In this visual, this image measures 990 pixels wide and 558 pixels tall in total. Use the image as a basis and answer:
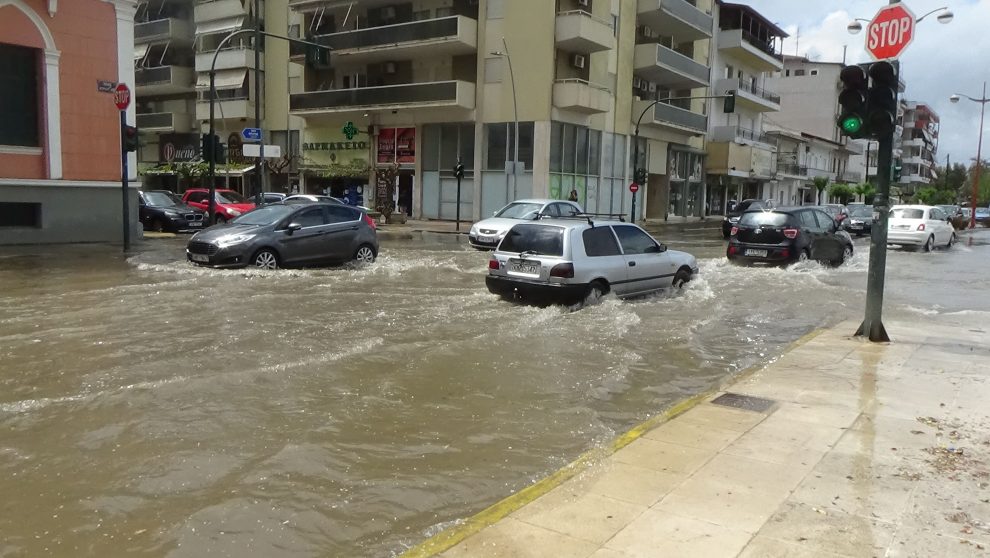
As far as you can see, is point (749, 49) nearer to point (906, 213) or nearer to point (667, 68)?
point (667, 68)

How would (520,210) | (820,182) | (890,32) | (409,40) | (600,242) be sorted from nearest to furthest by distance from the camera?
(890,32) < (600,242) < (520,210) < (409,40) < (820,182)


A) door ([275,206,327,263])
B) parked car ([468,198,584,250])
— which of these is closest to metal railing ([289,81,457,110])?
parked car ([468,198,584,250])

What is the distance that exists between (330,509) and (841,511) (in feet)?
9.51

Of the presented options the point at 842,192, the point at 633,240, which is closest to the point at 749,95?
the point at 842,192

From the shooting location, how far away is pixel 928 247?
25750 millimetres

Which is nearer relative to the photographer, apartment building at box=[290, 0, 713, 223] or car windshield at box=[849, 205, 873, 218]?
car windshield at box=[849, 205, 873, 218]

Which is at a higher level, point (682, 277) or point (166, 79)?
point (166, 79)

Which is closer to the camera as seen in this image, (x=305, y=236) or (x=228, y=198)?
(x=305, y=236)

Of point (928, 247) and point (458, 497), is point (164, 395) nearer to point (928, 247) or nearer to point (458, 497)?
point (458, 497)

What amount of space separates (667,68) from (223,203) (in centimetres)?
2528

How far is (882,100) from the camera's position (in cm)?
894

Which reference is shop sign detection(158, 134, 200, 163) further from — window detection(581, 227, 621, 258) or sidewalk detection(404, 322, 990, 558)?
sidewalk detection(404, 322, 990, 558)

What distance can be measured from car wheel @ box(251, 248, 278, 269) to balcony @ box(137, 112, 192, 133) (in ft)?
127

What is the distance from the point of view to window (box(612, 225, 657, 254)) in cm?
1213
